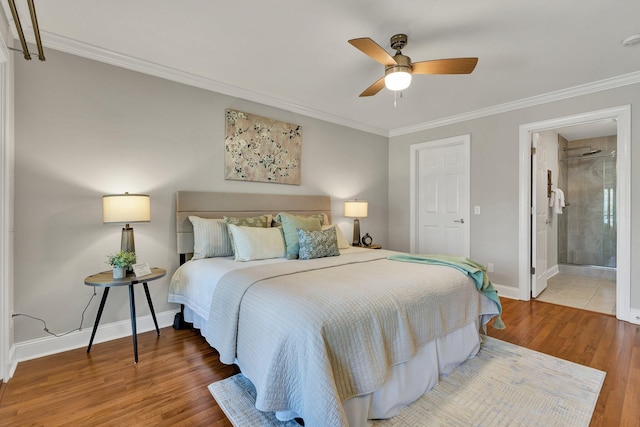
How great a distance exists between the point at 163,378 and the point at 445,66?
2991mm

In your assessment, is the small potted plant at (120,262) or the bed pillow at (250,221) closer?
the small potted plant at (120,262)

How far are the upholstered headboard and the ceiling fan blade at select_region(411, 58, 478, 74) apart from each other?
2.06m

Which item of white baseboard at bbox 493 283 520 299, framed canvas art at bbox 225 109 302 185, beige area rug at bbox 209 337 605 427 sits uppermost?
framed canvas art at bbox 225 109 302 185

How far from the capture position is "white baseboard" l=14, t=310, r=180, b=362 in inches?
87.8

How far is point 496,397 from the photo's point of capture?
1.81m

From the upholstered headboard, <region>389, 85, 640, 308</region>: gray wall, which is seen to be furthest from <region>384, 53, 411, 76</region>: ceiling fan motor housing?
<region>389, 85, 640, 308</region>: gray wall

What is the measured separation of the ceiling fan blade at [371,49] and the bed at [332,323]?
1513 millimetres

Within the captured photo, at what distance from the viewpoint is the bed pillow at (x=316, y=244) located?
9.06 feet

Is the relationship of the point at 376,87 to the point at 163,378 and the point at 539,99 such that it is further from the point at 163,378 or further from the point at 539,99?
the point at 163,378

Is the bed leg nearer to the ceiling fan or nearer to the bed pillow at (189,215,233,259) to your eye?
the bed pillow at (189,215,233,259)

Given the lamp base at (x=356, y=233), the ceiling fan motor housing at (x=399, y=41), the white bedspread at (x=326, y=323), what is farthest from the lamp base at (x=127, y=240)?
the lamp base at (x=356, y=233)

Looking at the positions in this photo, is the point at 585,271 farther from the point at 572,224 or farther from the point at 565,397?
the point at 565,397

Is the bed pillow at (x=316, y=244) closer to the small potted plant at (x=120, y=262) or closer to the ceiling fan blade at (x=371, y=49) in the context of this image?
the small potted plant at (x=120, y=262)

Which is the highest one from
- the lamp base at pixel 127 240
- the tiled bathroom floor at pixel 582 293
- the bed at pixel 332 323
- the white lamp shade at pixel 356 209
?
the white lamp shade at pixel 356 209
